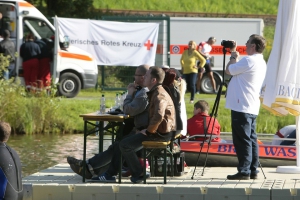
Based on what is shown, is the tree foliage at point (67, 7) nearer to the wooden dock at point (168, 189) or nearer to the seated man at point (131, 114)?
the seated man at point (131, 114)

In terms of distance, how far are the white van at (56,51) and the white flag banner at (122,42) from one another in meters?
1.50

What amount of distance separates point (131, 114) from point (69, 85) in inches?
555

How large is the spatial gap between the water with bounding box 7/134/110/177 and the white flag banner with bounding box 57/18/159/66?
6366mm

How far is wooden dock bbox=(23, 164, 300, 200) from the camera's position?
35.1 ft

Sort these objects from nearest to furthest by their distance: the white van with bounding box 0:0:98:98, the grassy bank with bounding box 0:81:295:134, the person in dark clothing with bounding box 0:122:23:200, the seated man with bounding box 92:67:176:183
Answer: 1. the person in dark clothing with bounding box 0:122:23:200
2. the seated man with bounding box 92:67:176:183
3. the grassy bank with bounding box 0:81:295:134
4. the white van with bounding box 0:0:98:98

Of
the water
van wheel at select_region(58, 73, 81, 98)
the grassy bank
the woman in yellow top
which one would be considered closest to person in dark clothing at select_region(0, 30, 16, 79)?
van wheel at select_region(58, 73, 81, 98)

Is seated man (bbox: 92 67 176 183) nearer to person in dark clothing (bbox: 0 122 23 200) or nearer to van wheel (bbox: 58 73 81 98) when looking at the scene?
person in dark clothing (bbox: 0 122 23 200)

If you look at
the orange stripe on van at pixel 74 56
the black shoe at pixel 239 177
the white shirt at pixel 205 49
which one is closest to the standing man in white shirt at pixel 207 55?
the white shirt at pixel 205 49

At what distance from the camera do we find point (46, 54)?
2472cm

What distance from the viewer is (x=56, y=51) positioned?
24.3m

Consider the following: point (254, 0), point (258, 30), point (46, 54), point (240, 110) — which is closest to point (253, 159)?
point (240, 110)

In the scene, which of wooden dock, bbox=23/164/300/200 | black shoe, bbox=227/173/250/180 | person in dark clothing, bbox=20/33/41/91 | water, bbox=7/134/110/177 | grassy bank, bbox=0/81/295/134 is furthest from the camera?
person in dark clothing, bbox=20/33/41/91

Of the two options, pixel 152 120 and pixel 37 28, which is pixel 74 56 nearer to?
pixel 37 28

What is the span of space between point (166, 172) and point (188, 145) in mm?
2100
